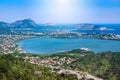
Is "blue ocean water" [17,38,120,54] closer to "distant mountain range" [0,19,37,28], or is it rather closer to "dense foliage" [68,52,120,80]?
"dense foliage" [68,52,120,80]

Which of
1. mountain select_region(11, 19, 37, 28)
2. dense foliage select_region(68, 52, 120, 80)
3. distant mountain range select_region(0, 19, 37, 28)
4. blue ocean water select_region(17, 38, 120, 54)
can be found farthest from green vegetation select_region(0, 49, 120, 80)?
mountain select_region(11, 19, 37, 28)

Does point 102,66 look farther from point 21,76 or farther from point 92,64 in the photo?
point 21,76

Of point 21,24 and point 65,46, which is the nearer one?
point 65,46

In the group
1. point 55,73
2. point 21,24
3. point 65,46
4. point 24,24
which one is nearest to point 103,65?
point 55,73

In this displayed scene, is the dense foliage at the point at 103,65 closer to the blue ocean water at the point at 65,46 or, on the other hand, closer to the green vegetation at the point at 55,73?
the green vegetation at the point at 55,73

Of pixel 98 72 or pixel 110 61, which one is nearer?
pixel 98 72

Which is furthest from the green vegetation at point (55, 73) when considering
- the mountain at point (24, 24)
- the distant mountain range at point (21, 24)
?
the mountain at point (24, 24)

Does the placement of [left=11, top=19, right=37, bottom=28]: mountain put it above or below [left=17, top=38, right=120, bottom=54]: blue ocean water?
above

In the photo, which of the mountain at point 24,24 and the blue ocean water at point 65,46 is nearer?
the blue ocean water at point 65,46

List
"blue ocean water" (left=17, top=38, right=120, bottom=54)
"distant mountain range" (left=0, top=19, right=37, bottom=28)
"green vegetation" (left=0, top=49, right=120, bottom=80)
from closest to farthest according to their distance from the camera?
"green vegetation" (left=0, top=49, right=120, bottom=80)
"blue ocean water" (left=17, top=38, right=120, bottom=54)
"distant mountain range" (left=0, top=19, right=37, bottom=28)

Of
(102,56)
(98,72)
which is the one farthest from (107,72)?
(102,56)

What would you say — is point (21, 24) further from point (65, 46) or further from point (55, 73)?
point (55, 73)
